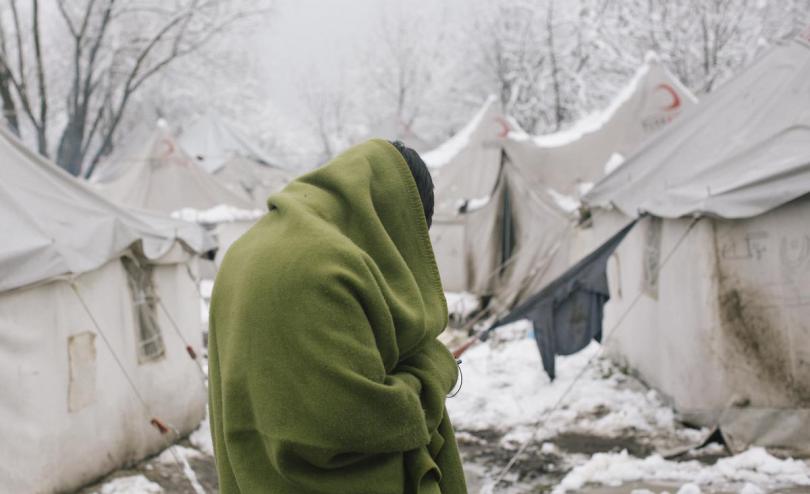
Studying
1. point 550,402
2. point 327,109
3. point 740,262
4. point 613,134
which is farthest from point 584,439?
point 327,109

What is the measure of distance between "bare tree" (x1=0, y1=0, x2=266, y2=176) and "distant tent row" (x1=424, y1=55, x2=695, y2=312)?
9.38 metres

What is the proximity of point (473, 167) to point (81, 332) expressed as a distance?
41.1 feet

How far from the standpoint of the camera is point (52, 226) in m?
5.25

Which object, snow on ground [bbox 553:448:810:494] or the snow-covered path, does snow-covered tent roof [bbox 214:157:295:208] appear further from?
snow on ground [bbox 553:448:810:494]

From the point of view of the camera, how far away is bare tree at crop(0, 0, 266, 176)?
62.1 ft

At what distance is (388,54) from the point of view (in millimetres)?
43625

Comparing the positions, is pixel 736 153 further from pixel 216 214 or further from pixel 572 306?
pixel 216 214

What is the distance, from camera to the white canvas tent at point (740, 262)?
5.27m

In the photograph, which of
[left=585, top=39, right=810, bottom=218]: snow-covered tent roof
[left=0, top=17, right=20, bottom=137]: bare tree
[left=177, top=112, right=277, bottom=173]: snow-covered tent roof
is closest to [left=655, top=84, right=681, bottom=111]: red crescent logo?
[left=585, top=39, right=810, bottom=218]: snow-covered tent roof

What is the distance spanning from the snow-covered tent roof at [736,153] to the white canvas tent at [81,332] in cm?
464

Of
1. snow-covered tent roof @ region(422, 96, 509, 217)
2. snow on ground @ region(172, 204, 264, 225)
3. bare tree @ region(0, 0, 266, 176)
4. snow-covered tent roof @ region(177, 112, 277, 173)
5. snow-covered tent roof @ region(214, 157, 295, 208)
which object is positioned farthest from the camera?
snow-covered tent roof @ region(177, 112, 277, 173)

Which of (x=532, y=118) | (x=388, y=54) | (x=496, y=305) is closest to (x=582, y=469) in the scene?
(x=496, y=305)

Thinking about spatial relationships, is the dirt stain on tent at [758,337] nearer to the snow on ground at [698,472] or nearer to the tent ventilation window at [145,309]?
the snow on ground at [698,472]

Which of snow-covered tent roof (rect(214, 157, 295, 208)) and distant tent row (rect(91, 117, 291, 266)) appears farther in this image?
snow-covered tent roof (rect(214, 157, 295, 208))
